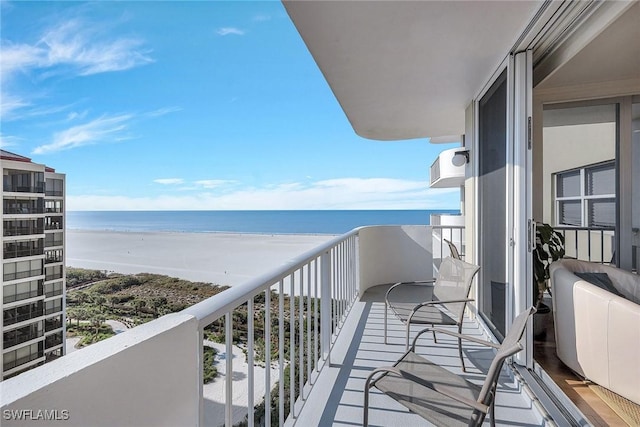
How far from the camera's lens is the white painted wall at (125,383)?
0.52 meters

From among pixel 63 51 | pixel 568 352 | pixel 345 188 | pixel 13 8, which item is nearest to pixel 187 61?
pixel 63 51

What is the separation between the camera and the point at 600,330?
195 cm

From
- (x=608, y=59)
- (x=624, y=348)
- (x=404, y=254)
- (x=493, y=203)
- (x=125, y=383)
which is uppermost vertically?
(x=608, y=59)

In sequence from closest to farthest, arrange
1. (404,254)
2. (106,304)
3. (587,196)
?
(106,304), (587,196), (404,254)

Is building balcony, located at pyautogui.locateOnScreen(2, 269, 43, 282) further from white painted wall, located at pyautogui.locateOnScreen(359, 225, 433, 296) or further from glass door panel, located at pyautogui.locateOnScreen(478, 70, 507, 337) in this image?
white painted wall, located at pyautogui.locateOnScreen(359, 225, 433, 296)

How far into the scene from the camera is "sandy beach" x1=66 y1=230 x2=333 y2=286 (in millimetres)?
7430

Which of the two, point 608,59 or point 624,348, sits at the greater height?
point 608,59

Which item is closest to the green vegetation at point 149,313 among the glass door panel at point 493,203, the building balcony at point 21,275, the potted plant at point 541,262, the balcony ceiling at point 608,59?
the building balcony at point 21,275

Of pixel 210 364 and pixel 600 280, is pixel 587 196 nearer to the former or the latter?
pixel 600 280

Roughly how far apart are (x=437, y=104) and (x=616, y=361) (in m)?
2.93

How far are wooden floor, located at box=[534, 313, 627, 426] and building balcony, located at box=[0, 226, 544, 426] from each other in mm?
280

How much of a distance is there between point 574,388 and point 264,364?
2061mm

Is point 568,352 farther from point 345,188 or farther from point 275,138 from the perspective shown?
point 345,188

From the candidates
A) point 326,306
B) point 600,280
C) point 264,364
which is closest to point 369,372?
point 326,306
